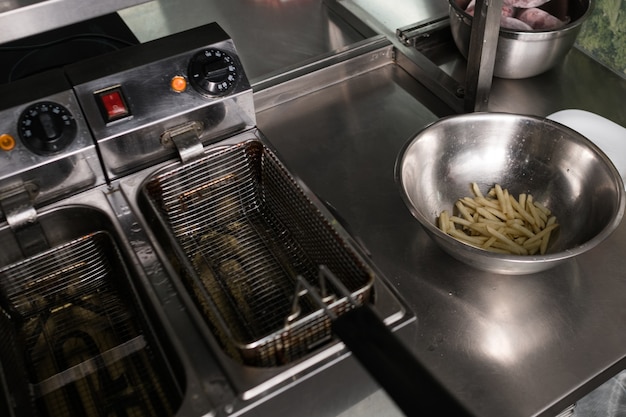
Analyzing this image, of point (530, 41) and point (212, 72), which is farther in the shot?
point (530, 41)

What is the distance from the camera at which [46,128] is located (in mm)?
938

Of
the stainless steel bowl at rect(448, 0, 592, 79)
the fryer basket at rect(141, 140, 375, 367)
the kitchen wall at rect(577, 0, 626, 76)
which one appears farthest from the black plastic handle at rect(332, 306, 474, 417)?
the kitchen wall at rect(577, 0, 626, 76)

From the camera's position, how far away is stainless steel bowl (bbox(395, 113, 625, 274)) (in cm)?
105

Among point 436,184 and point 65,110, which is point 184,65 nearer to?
point 65,110

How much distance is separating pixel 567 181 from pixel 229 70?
57 cm

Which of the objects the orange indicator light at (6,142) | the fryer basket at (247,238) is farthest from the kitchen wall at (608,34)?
the orange indicator light at (6,142)

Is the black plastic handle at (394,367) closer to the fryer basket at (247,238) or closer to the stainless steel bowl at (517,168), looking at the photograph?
the fryer basket at (247,238)

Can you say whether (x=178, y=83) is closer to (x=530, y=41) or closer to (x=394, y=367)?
(x=394, y=367)

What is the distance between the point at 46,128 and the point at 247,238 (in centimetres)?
34

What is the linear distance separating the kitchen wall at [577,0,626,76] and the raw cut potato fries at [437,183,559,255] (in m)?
0.49

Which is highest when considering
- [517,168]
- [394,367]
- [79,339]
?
[394,367]

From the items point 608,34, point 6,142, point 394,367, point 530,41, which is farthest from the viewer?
point 608,34

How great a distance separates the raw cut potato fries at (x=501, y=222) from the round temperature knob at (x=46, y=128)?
1.90ft

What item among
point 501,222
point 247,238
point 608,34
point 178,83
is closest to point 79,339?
point 247,238
